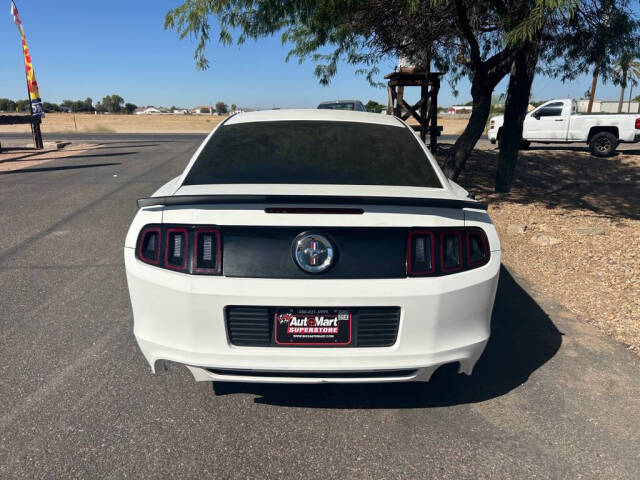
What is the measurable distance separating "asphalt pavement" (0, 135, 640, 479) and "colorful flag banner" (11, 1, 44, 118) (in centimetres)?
1920

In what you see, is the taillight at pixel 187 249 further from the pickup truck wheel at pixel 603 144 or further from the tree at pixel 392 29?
the pickup truck wheel at pixel 603 144

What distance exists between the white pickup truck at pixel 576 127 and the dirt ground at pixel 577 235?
323 cm

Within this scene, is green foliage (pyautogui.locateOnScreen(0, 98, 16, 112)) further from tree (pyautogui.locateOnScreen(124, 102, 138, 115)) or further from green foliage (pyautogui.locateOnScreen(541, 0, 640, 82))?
green foliage (pyautogui.locateOnScreen(541, 0, 640, 82))

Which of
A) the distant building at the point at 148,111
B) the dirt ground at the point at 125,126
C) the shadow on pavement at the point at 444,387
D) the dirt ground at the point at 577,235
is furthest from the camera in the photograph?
the distant building at the point at 148,111

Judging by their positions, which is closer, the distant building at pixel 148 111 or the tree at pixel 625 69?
the tree at pixel 625 69

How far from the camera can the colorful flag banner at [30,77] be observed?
65.6 feet

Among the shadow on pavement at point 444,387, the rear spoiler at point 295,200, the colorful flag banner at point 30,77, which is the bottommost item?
the shadow on pavement at point 444,387

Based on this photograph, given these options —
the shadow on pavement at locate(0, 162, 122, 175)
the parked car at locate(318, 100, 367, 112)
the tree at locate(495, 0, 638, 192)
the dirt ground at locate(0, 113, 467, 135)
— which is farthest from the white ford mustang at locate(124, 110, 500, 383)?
the dirt ground at locate(0, 113, 467, 135)

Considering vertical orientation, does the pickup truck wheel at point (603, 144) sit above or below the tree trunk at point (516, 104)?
below

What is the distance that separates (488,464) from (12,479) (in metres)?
2.27

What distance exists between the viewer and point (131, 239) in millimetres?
2709

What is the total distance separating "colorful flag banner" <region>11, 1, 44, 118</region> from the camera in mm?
20000

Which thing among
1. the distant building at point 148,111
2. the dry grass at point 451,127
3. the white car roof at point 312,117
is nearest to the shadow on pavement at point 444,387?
the white car roof at point 312,117

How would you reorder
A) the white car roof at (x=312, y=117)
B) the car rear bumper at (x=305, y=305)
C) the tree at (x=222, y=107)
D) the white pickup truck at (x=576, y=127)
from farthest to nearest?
the tree at (x=222, y=107)
the white pickup truck at (x=576, y=127)
the white car roof at (x=312, y=117)
the car rear bumper at (x=305, y=305)
